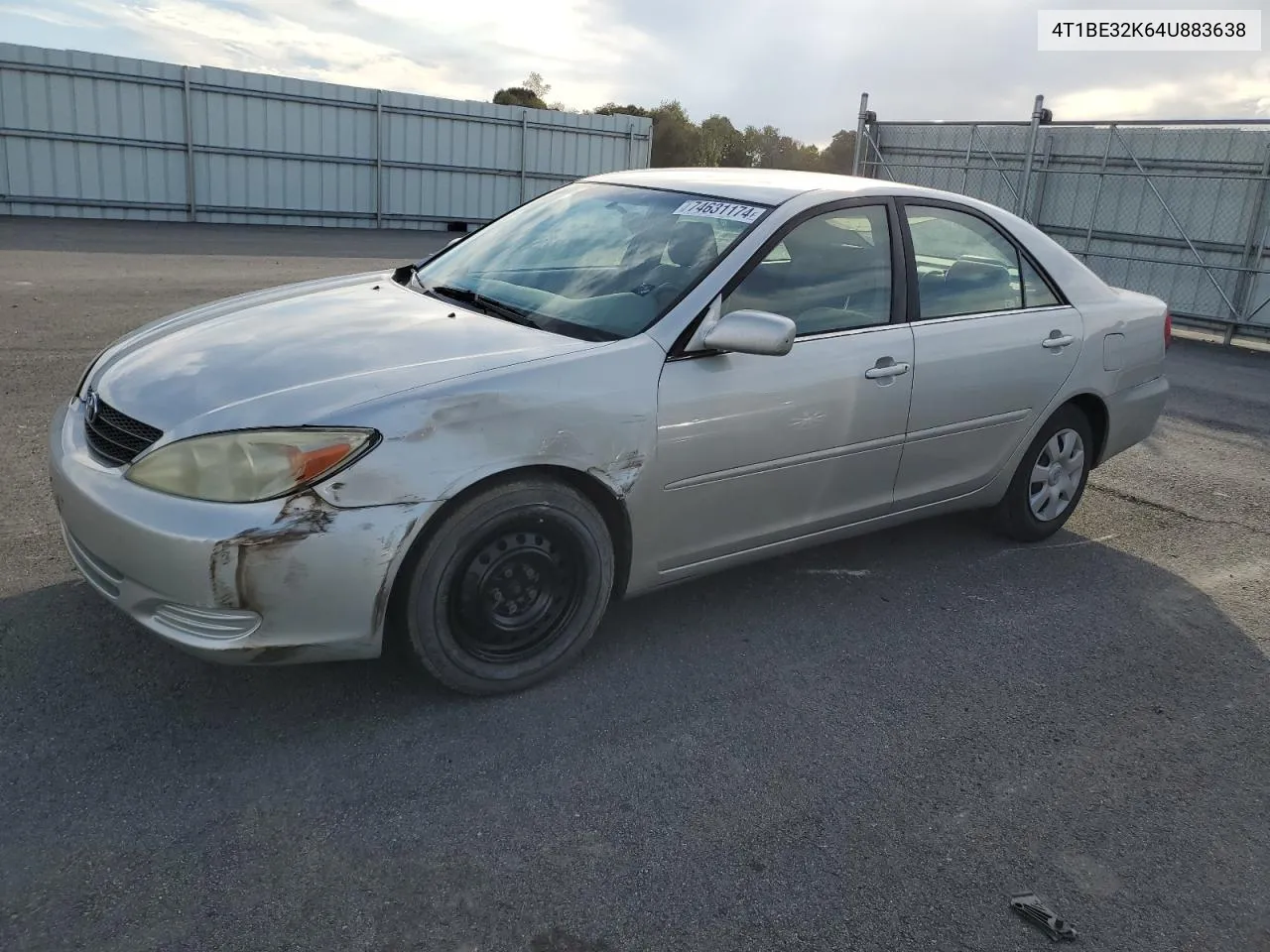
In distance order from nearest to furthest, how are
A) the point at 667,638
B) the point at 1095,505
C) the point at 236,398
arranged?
the point at 236,398 → the point at 667,638 → the point at 1095,505

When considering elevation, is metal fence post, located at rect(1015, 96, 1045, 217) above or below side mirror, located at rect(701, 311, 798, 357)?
above

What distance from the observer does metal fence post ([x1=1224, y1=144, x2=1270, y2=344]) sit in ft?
42.2

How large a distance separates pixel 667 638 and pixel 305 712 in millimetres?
1306

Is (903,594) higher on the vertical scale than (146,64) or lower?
lower

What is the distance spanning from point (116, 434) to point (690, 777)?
193 cm

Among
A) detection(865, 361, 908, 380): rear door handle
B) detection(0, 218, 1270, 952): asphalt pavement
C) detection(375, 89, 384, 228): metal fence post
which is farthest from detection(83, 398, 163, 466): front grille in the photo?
detection(375, 89, 384, 228): metal fence post

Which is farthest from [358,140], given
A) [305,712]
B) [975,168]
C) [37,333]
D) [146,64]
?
[305,712]

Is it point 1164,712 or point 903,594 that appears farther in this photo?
point 903,594

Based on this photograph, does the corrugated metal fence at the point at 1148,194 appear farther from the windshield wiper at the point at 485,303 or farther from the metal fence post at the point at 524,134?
the windshield wiper at the point at 485,303

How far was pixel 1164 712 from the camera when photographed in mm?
3592

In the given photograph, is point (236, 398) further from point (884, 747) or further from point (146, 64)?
point (146, 64)

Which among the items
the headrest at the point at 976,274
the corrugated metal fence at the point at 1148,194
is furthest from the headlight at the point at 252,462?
the corrugated metal fence at the point at 1148,194

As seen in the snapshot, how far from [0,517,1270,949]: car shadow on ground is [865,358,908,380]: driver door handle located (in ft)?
3.17

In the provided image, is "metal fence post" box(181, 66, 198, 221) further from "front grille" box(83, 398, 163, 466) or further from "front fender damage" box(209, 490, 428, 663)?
"front fender damage" box(209, 490, 428, 663)
